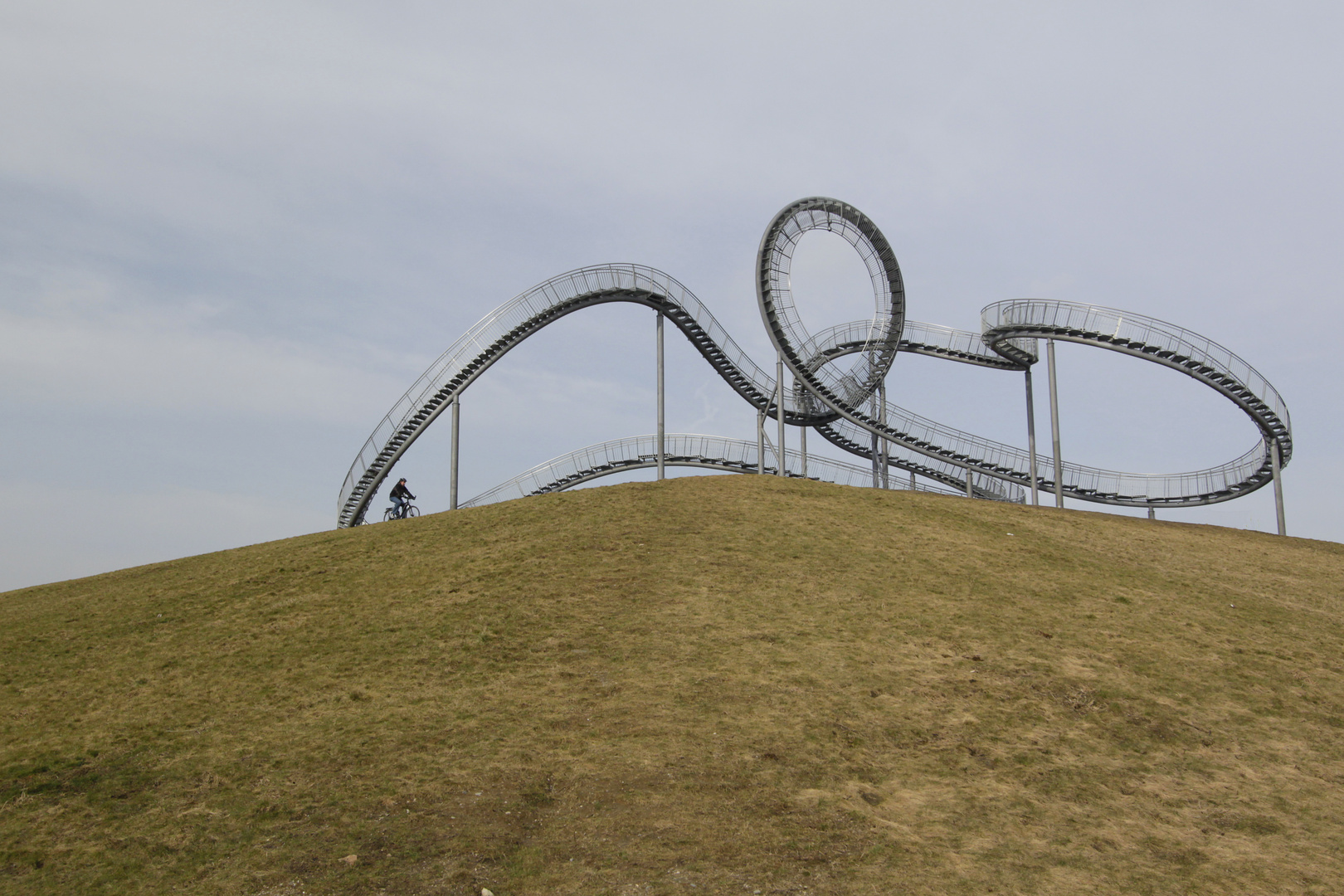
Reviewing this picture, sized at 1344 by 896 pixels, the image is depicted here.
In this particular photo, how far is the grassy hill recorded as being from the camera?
39.2 ft

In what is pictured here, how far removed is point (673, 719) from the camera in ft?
50.6

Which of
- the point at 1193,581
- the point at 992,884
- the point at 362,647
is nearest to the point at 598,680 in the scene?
the point at 362,647

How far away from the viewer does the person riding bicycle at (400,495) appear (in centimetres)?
3419

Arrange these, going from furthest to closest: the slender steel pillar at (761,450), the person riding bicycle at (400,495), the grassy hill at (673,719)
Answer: the slender steel pillar at (761,450)
the person riding bicycle at (400,495)
the grassy hill at (673,719)

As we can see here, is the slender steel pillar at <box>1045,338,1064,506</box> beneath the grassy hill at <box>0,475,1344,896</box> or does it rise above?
above

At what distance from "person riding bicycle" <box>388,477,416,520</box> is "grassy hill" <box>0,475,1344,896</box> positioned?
851 centimetres

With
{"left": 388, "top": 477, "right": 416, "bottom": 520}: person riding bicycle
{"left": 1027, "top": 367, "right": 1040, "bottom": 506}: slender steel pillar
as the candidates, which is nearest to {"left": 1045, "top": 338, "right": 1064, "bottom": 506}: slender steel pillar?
{"left": 1027, "top": 367, "right": 1040, "bottom": 506}: slender steel pillar

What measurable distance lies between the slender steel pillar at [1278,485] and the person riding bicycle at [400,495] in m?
33.2

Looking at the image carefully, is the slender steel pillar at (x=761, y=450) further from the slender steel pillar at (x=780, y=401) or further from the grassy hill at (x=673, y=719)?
the grassy hill at (x=673, y=719)

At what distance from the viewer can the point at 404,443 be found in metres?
39.2

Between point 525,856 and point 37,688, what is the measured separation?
1087 centimetres

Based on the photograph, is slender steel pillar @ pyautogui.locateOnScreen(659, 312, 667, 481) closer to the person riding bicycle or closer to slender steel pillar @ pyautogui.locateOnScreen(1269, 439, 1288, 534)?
the person riding bicycle

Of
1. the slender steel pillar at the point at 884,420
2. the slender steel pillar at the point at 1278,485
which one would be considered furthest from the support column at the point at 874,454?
the slender steel pillar at the point at 1278,485

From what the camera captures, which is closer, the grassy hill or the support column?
the grassy hill
